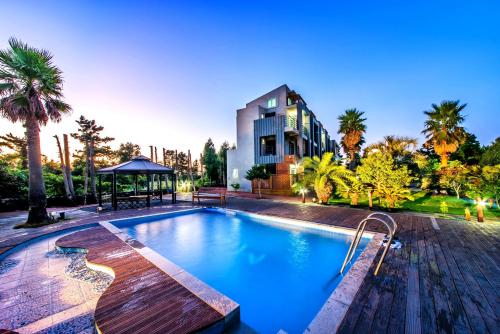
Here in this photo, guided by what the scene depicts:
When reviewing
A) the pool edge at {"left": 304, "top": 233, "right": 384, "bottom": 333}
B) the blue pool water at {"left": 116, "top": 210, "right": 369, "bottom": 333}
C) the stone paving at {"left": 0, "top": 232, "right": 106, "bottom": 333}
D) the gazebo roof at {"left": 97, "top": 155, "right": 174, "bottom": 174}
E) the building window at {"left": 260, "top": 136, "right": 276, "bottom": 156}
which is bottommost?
the blue pool water at {"left": 116, "top": 210, "right": 369, "bottom": 333}

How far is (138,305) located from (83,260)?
3280 millimetres

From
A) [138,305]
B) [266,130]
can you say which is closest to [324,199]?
[266,130]

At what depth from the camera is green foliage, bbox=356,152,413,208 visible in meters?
8.49

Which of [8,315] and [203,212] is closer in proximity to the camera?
[8,315]

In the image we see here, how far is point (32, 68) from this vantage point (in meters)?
6.97

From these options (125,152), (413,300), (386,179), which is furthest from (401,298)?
(125,152)

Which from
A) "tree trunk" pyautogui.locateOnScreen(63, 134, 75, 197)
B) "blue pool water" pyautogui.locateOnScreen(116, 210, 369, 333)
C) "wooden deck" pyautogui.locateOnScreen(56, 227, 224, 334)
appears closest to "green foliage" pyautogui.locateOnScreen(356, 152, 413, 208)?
"blue pool water" pyautogui.locateOnScreen(116, 210, 369, 333)

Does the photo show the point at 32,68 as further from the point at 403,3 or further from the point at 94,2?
the point at 403,3

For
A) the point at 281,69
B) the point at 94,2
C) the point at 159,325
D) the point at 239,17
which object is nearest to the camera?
the point at 159,325

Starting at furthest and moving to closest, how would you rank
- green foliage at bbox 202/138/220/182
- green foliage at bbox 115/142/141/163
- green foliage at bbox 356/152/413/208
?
green foliage at bbox 115/142/141/163
green foliage at bbox 202/138/220/182
green foliage at bbox 356/152/413/208

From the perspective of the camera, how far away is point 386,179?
8.75 meters

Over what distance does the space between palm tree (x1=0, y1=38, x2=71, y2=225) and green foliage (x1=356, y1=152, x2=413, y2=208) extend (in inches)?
576

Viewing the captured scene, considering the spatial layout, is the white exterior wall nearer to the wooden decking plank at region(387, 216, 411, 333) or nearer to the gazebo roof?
the gazebo roof

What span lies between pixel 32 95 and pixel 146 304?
380 inches
